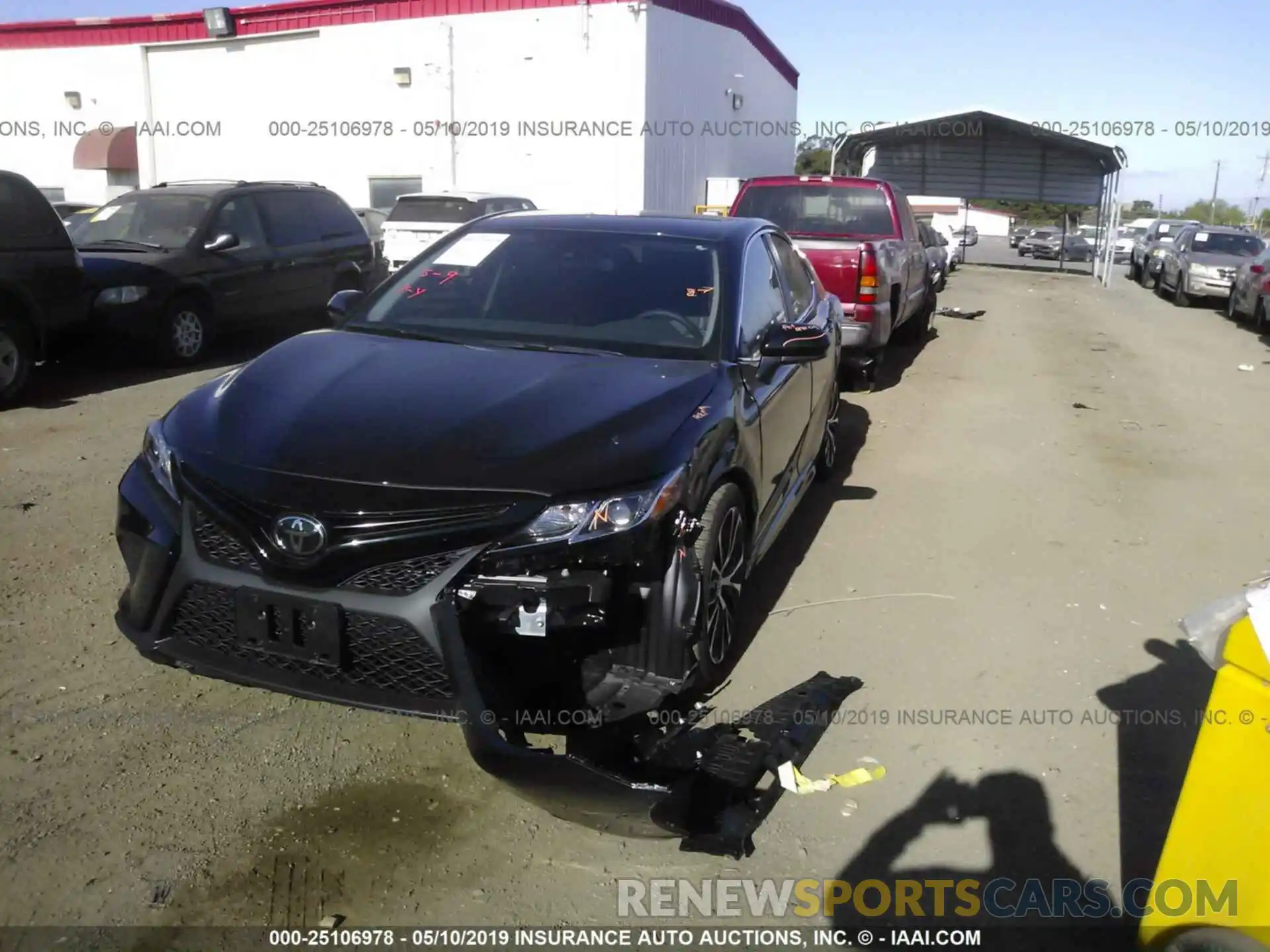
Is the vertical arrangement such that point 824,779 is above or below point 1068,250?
below

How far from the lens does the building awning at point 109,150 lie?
24578 mm

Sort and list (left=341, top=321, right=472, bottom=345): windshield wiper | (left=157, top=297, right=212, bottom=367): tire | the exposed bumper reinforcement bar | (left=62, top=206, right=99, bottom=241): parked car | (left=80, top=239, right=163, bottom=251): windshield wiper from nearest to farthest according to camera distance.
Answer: the exposed bumper reinforcement bar → (left=341, top=321, right=472, bottom=345): windshield wiper → (left=157, top=297, right=212, bottom=367): tire → (left=80, top=239, right=163, bottom=251): windshield wiper → (left=62, top=206, right=99, bottom=241): parked car

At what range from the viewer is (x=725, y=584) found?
156 inches

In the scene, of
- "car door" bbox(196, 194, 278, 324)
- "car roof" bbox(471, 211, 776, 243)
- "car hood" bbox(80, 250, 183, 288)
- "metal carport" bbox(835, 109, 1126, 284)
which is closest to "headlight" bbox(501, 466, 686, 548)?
"car roof" bbox(471, 211, 776, 243)

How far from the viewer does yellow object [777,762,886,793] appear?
11.4ft

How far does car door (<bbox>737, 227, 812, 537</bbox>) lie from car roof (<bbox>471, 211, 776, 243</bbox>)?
12cm

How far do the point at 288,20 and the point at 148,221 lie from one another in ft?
48.2

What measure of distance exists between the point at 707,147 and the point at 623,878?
22.7 m

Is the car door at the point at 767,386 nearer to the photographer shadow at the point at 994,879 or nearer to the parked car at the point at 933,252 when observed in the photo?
the photographer shadow at the point at 994,879

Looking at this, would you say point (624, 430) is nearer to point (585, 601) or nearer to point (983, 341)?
point (585, 601)

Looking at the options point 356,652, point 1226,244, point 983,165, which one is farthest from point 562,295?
point 983,165

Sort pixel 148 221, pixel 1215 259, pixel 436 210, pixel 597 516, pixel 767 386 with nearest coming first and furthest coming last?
pixel 597 516
pixel 767 386
pixel 148 221
pixel 436 210
pixel 1215 259

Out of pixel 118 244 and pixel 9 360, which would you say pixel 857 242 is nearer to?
pixel 118 244

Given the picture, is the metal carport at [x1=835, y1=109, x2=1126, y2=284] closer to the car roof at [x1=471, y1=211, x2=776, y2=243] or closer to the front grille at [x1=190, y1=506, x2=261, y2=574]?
the car roof at [x1=471, y1=211, x2=776, y2=243]
